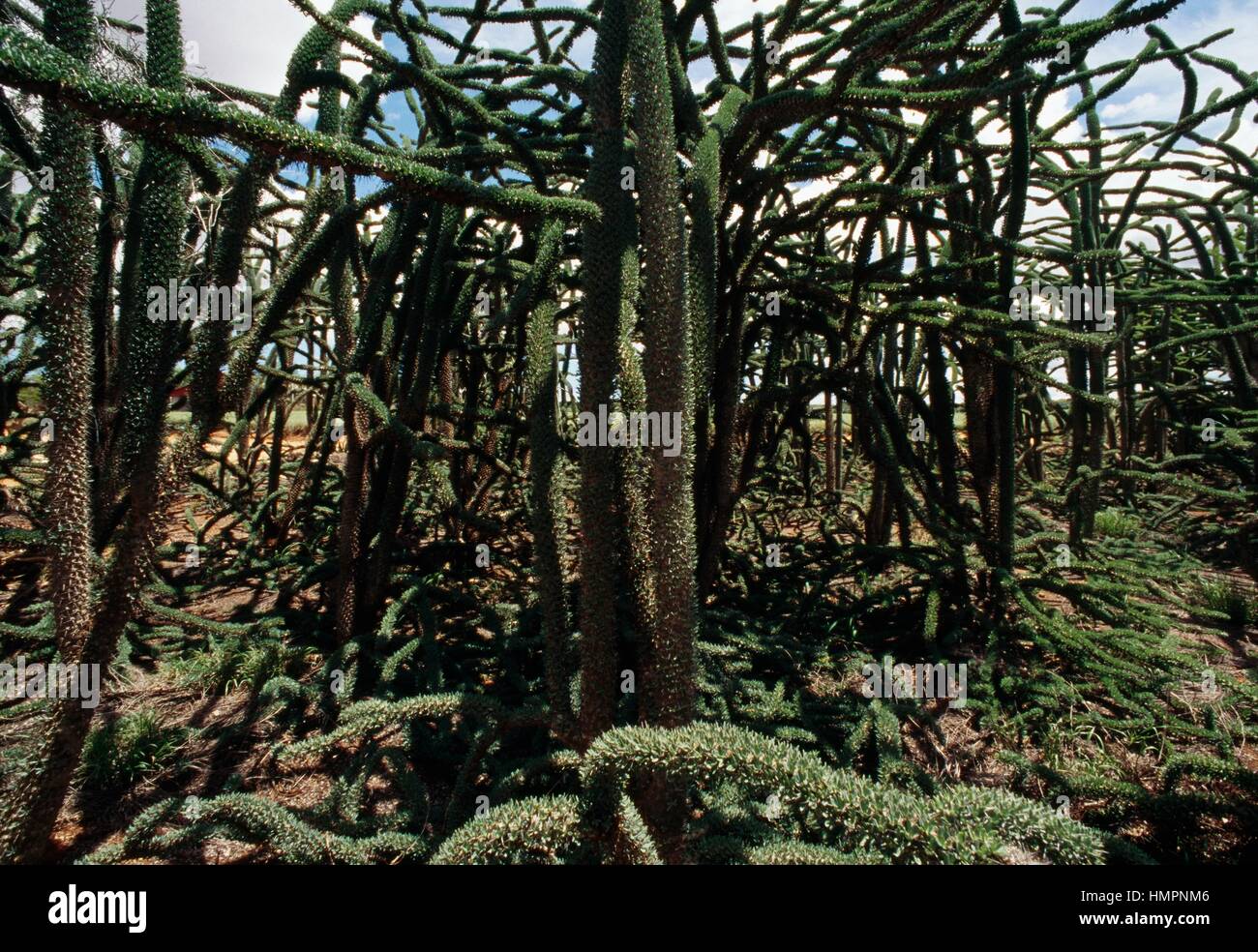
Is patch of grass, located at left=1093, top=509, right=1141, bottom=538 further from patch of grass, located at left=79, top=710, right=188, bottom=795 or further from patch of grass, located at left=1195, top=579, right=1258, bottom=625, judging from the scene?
patch of grass, located at left=79, top=710, right=188, bottom=795

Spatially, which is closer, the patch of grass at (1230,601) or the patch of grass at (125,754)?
the patch of grass at (125,754)

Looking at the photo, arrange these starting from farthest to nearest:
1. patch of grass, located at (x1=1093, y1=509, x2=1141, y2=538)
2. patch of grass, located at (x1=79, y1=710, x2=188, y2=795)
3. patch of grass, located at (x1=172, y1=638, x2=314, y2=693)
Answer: patch of grass, located at (x1=1093, y1=509, x2=1141, y2=538) → patch of grass, located at (x1=172, y1=638, x2=314, y2=693) → patch of grass, located at (x1=79, y1=710, x2=188, y2=795)

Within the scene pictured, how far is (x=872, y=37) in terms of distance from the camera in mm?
1599

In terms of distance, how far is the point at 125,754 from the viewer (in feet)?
7.26

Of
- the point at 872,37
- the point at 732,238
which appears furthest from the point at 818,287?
the point at 872,37

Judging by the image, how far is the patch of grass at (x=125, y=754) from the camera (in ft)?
7.15

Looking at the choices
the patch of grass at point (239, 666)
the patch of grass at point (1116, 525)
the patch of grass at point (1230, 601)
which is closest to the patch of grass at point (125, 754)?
the patch of grass at point (239, 666)

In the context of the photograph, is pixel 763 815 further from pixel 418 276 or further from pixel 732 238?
pixel 418 276

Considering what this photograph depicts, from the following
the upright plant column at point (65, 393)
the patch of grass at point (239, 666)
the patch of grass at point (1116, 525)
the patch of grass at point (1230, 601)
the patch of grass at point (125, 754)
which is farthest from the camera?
the patch of grass at point (1116, 525)

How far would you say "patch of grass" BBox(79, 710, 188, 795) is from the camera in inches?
85.8

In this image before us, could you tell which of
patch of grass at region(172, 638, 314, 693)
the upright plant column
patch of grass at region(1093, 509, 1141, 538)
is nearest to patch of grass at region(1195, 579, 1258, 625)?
patch of grass at region(1093, 509, 1141, 538)

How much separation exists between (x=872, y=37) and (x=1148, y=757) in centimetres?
238

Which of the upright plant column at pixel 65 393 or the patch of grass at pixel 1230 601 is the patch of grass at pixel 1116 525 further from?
the upright plant column at pixel 65 393

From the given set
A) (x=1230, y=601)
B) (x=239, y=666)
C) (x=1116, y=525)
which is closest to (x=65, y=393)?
(x=239, y=666)
